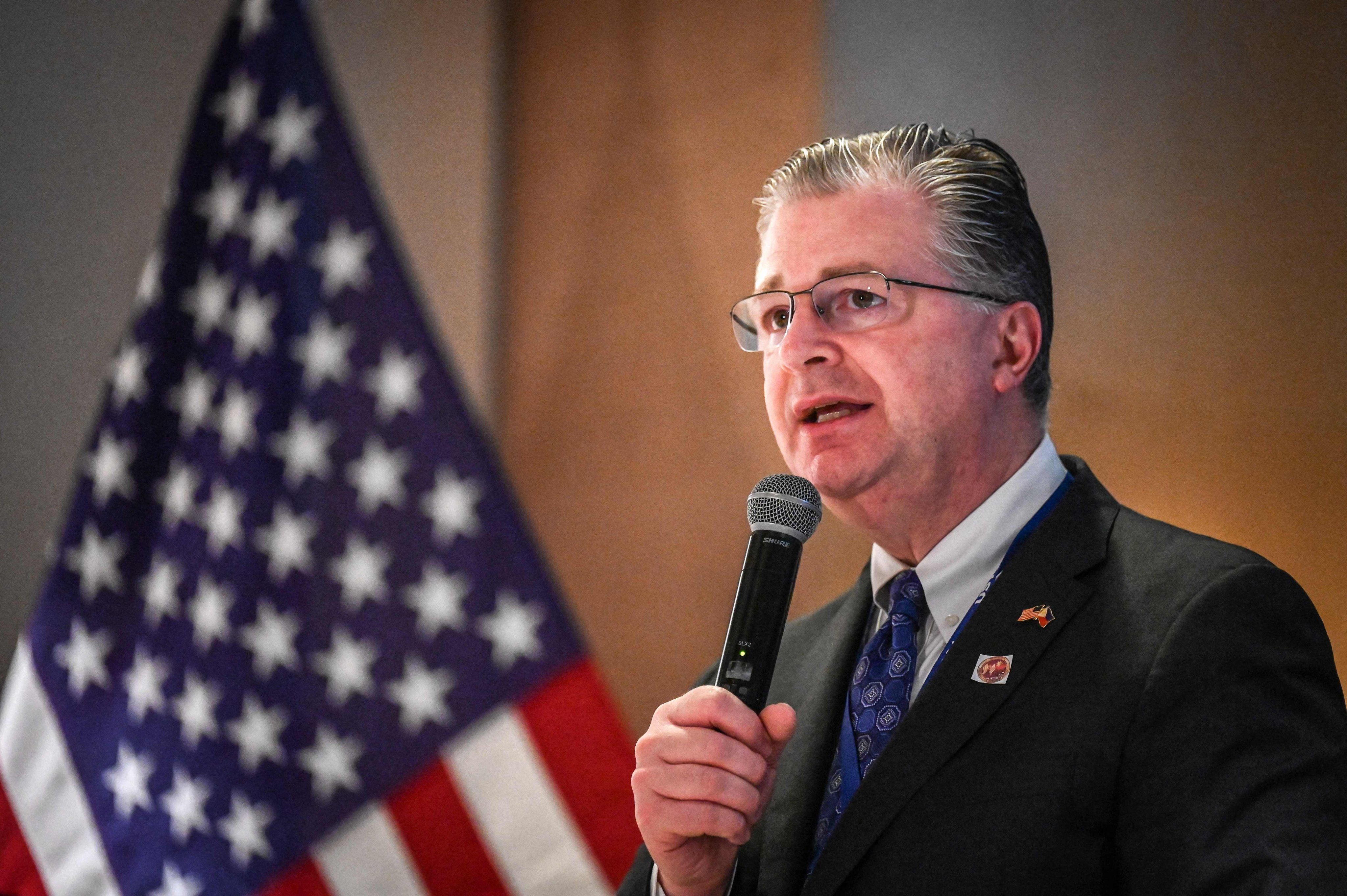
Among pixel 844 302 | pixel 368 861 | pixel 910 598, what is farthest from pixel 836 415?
pixel 368 861

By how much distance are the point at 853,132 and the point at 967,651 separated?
1.58 metres

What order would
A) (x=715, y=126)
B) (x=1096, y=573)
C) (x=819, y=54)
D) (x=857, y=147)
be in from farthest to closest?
(x=715, y=126), (x=819, y=54), (x=857, y=147), (x=1096, y=573)

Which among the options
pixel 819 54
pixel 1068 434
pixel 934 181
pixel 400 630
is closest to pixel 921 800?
pixel 934 181

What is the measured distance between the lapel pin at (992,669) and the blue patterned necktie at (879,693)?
0.41 ft

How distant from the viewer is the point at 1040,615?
3.90 feet

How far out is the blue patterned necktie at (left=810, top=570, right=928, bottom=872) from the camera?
1283 millimetres

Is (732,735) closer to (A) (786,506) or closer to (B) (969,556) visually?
(A) (786,506)

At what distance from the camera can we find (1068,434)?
201cm

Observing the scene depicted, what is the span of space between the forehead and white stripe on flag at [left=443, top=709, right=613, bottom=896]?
1271mm

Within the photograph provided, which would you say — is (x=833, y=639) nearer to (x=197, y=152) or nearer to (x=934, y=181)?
(x=934, y=181)

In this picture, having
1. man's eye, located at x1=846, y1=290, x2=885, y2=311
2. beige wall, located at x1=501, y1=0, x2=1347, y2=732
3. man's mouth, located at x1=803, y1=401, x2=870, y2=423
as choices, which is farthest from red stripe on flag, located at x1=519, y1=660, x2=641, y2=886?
man's eye, located at x1=846, y1=290, x2=885, y2=311

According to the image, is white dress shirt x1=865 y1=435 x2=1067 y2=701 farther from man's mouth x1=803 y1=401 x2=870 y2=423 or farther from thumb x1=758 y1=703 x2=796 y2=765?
thumb x1=758 y1=703 x2=796 y2=765

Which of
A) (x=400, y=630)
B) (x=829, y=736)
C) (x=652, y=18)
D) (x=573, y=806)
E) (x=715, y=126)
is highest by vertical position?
(x=652, y=18)

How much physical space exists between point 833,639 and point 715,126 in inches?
65.6
